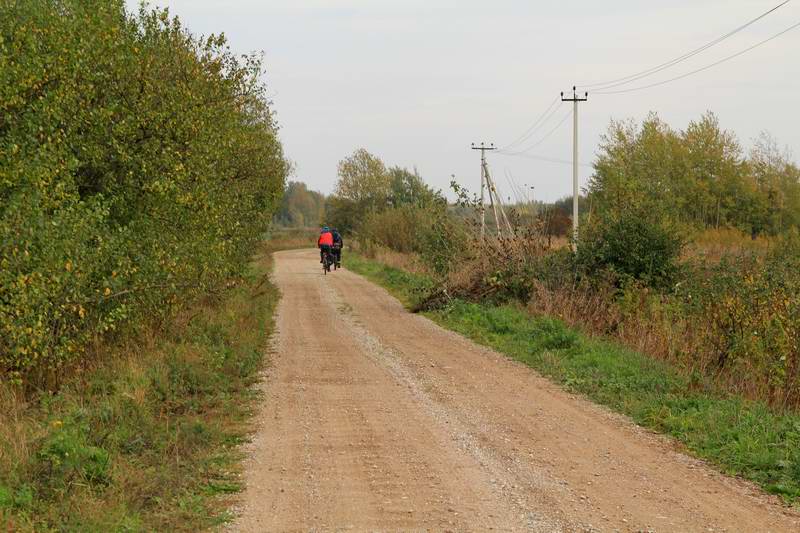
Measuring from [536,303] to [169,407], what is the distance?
1104 cm

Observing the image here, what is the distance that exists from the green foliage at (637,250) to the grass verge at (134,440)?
898cm

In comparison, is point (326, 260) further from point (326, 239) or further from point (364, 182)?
point (364, 182)

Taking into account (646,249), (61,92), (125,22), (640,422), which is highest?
(125,22)

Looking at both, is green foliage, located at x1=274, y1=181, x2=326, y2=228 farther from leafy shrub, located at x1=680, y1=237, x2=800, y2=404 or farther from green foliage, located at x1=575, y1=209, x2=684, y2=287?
leafy shrub, located at x1=680, y1=237, x2=800, y2=404

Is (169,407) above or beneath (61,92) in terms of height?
beneath

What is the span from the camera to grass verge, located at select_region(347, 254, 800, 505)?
7.92 meters

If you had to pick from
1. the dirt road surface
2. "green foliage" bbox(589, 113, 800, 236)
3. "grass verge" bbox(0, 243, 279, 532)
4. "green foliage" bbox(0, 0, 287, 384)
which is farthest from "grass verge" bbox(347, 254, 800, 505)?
"green foliage" bbox(589, 113, 800, 236)

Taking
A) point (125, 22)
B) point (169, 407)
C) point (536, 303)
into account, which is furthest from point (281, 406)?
point (536, 303)

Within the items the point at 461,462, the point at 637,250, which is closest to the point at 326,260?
the point at 637,250

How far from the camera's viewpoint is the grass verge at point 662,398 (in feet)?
26.0

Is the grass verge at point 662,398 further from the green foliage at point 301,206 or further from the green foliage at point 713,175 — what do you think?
the green foliage at point 301,206

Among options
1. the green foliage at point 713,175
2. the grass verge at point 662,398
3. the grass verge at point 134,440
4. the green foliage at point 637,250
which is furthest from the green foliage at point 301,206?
the grass verge at point 134,440

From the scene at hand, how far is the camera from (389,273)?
1390 inches

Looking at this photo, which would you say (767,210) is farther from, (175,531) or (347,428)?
(175,531)
